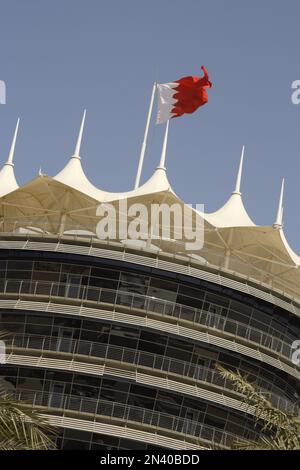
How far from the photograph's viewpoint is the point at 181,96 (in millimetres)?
56500

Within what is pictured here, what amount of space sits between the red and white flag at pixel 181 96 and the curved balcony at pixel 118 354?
1448cm

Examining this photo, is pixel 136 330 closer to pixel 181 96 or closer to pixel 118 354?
pixel 118 354

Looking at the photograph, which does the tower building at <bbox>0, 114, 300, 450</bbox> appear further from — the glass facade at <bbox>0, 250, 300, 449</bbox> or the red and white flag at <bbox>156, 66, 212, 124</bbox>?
the red and white flag at <bbox>156, 66, 212, 124</bbox>

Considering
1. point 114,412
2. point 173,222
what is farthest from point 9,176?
point 114,412

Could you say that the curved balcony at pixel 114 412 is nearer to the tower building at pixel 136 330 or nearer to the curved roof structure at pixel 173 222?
the tower building at pixel 136 330

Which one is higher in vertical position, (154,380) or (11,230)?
(11,230)

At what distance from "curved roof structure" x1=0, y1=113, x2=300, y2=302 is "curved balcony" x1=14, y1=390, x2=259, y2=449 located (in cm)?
890

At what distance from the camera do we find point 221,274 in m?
52.6

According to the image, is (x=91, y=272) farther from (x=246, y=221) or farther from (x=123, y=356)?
(x=246, y=221)

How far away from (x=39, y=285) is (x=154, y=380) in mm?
8006

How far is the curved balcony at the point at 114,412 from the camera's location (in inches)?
1933
